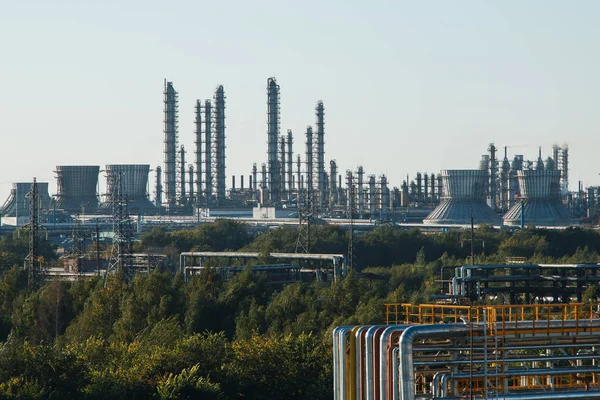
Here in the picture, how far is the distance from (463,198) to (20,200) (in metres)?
40.4

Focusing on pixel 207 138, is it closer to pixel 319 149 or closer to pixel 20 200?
pixel 319 149

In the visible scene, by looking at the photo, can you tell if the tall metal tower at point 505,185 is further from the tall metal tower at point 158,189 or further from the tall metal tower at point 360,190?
the tall metal tower at point 158,189

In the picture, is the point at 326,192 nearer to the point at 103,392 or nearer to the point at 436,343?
the point at 103,392

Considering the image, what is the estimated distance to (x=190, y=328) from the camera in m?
33.3

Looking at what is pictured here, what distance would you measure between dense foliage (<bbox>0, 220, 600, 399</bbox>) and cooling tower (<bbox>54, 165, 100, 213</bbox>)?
3782 cm

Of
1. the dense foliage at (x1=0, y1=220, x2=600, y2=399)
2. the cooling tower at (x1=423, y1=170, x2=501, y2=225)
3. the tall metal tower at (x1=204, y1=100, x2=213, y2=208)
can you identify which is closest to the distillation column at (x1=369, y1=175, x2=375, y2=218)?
the cooling tower at (x1=423, y1=170, x2=501, y2=225)

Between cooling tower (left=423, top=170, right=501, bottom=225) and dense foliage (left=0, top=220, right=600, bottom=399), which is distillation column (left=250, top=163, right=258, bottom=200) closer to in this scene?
cooling tower (left=423, top=170, right=501, bottom=225)

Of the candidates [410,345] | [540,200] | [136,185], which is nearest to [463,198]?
[540,200]

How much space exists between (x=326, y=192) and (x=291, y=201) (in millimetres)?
2955

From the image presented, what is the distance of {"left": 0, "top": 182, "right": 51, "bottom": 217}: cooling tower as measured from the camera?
109500 mm

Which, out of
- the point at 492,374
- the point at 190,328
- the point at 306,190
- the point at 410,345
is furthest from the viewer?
the point at 306,190

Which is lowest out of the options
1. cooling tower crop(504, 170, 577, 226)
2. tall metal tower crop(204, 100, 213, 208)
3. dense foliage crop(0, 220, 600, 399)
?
dense foliage crop(0, 220, 600, 399)

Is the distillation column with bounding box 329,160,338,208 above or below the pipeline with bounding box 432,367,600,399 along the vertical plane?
above

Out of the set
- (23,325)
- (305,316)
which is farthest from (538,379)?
(23,325)
